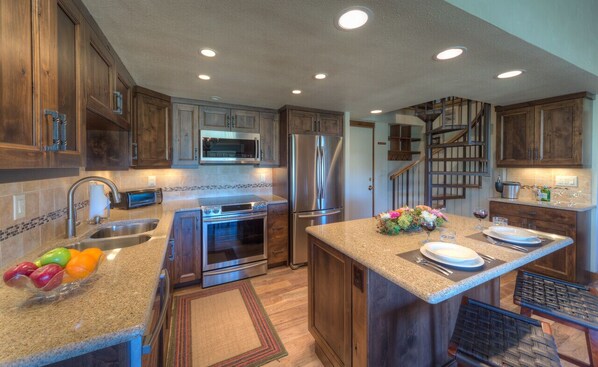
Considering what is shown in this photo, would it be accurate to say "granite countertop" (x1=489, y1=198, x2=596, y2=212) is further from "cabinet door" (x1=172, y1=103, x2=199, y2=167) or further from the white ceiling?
A: "cabinet door" (x1=172, y1=103, x2=199, y2=167)

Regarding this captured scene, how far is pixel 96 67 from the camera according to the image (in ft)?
4.70

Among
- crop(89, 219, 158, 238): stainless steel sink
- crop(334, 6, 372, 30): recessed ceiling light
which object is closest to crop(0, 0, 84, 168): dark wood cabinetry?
crop(89, 219, 158, 238): stainless steel sink

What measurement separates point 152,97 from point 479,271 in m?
3.09

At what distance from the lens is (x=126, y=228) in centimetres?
193

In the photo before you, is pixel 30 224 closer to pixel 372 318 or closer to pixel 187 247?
pixel 187 247

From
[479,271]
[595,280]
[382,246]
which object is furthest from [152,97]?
[595,280]

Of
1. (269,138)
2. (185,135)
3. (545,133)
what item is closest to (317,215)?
(269,138)

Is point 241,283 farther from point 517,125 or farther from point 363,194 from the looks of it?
point 517,125

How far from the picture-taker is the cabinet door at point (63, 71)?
92 cm

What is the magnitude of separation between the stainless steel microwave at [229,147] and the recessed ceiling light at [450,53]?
7.03 feet

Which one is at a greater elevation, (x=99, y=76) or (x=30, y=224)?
(x=99, y=76)

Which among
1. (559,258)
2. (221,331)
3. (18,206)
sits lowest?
(221,331)

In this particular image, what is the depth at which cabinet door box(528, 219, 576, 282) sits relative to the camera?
2504 mm

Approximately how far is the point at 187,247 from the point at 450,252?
8.05 feet
